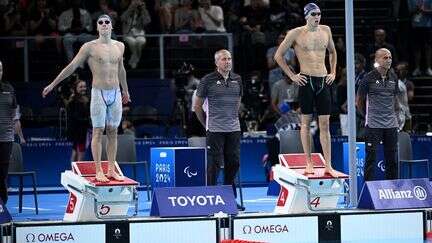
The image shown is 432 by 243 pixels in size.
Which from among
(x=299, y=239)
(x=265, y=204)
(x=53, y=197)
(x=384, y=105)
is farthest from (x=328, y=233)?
(x=53, y=197)

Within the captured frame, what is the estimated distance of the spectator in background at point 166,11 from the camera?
83.1 ft

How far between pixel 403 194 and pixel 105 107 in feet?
13.2

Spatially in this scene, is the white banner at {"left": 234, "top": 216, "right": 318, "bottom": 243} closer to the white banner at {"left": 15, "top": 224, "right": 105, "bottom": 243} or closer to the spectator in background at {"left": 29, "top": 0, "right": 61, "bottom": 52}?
the white banner at {"left": 15, "top": 224, "right": 105, "bottom": 243}

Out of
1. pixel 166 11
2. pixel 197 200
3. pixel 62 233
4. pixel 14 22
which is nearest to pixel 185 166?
pixel 197 200

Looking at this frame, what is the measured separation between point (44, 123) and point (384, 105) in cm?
858

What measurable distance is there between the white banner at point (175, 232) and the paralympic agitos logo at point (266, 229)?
0.42m

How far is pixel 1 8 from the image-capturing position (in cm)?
2525

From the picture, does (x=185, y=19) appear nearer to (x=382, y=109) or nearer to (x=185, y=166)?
(x=185, y=166)

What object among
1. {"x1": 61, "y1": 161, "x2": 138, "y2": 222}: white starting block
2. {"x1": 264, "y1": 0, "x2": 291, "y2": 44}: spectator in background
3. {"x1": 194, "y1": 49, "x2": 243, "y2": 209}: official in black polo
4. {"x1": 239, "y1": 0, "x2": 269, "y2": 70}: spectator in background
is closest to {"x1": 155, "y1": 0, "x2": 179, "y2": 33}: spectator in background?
{"x1": 239, "y1": 0, "x2": 269, "y2": 70}: spectator in background

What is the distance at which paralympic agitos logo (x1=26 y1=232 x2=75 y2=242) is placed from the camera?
1480cm

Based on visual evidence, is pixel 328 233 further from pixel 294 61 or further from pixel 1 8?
pixel 1 8

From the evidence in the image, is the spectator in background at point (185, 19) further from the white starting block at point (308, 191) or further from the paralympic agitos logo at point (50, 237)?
the paralympic agitos logo at point (50, 237)

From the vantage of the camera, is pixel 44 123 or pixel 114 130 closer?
pixel 114 130

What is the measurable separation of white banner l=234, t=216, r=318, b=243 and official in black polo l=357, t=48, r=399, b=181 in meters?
2.14
